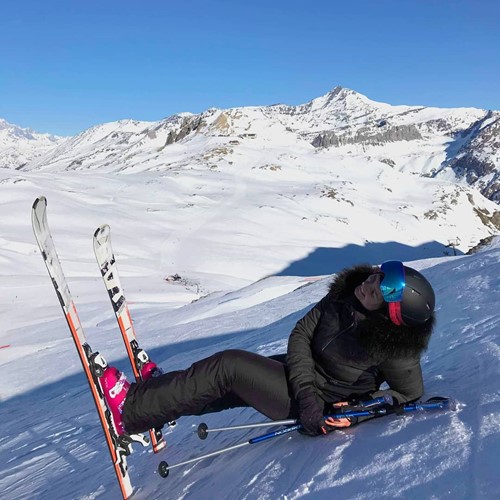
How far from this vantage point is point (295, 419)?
12.2ft

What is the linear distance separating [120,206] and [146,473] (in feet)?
129

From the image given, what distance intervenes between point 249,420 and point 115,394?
1.41m

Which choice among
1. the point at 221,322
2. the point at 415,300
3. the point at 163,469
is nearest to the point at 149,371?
the point at 163,469

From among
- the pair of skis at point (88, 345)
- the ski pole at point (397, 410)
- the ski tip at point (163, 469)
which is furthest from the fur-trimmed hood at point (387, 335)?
the pair of skis at point (88, 345)

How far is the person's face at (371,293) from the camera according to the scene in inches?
134

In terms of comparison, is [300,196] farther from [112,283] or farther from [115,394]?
[115,394]

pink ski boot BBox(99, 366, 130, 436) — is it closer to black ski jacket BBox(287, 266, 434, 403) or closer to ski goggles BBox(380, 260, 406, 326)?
black ski jacket BBox(287, 266, 434, 403)

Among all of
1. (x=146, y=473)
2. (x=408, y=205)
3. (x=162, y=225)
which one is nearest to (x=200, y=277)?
(x=162, y=225)

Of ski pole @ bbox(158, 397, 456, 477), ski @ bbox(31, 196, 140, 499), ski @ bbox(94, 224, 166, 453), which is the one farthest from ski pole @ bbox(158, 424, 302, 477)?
Result: ski @ bbox(94, 224, 166, 453)

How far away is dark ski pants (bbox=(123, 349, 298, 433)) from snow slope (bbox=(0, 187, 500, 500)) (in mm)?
307

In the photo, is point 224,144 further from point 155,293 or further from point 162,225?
point 155,293

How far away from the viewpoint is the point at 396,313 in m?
3.34

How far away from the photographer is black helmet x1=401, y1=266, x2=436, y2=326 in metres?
3.30

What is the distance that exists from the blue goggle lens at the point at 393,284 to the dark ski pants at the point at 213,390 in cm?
103
